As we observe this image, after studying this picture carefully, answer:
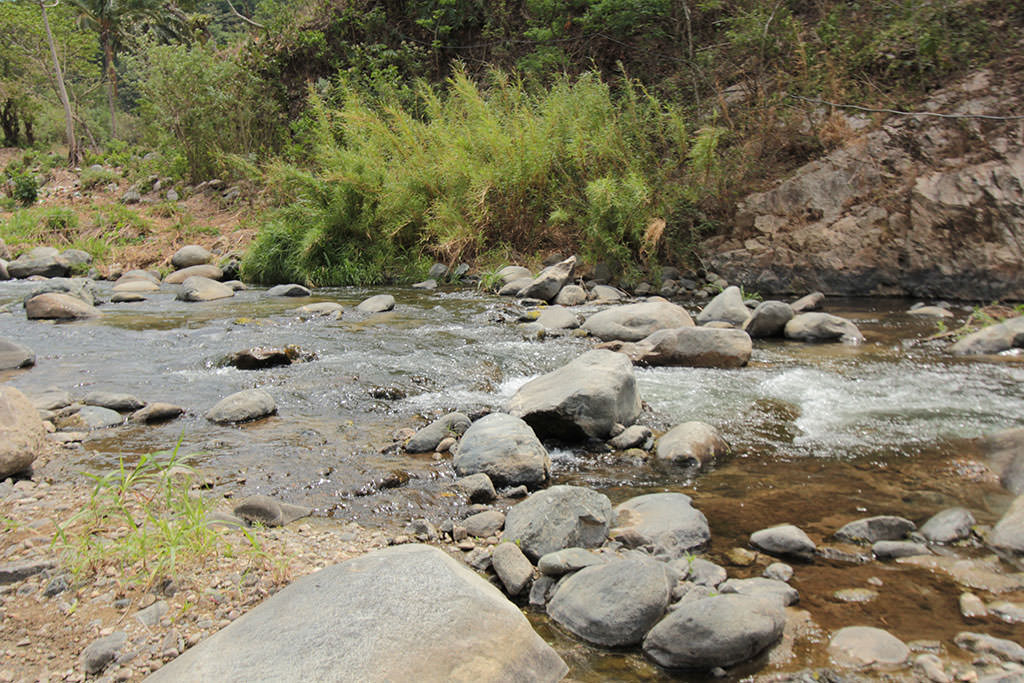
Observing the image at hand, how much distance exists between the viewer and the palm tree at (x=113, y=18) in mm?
28516

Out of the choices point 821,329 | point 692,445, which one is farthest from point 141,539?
point 821,329

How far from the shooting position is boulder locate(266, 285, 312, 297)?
9.81 m

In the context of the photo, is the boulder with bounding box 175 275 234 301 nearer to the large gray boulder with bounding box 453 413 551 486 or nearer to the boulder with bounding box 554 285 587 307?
the boulder with bounding box 554 285 587 307

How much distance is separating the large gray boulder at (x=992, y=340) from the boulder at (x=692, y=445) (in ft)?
10.5

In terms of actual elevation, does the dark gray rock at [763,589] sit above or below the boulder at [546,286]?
above

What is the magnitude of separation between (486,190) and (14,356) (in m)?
→ 5.96

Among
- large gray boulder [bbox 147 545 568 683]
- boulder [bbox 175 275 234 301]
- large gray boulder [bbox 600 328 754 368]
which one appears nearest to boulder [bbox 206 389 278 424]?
large gray boulder [bbox 147 545 568 683]

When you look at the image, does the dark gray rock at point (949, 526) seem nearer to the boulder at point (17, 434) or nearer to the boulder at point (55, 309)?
the boulder at point (17, 434)

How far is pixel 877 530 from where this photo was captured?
3102mm

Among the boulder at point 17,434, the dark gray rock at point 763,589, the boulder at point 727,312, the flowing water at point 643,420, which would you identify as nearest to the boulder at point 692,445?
the flowing water at point 643,420

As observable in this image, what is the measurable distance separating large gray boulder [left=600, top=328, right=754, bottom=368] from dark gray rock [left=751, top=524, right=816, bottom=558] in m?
2.90

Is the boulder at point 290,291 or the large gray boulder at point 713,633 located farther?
the boulder at point 290,291

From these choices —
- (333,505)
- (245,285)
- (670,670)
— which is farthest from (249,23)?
(670,670)

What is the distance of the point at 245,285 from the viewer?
432 inches
